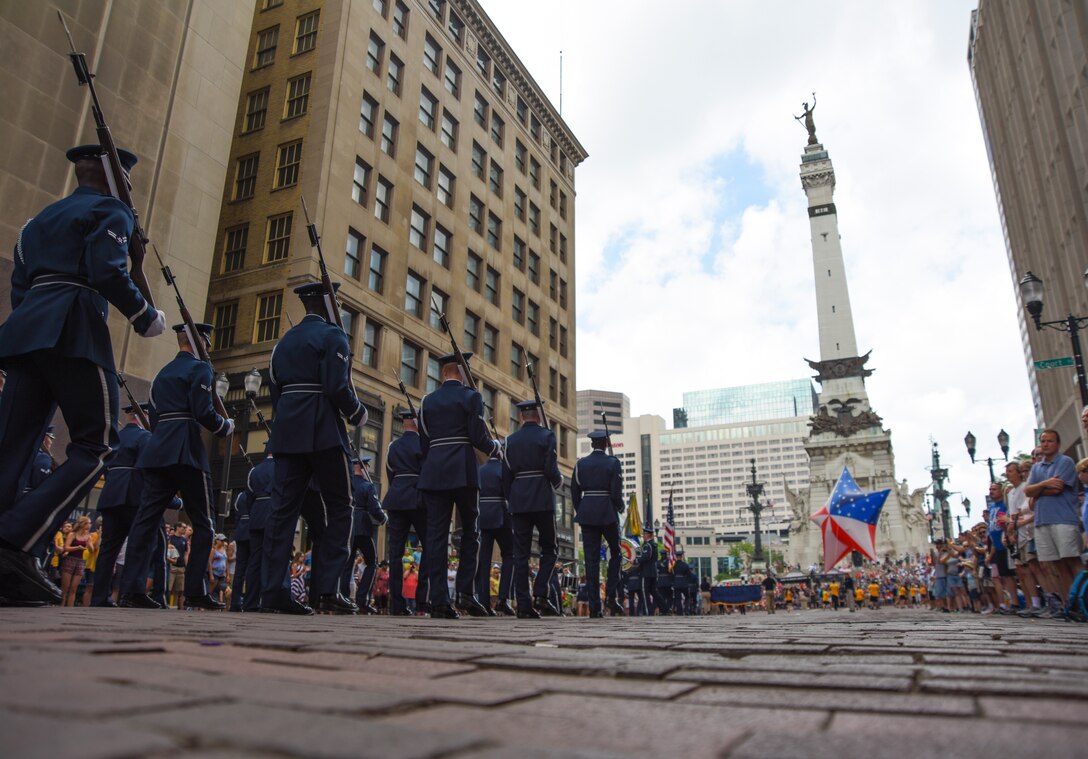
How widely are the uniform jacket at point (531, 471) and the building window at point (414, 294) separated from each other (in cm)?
2136

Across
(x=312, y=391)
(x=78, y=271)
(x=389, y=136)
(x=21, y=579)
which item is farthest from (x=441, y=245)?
(x=21, y=579)

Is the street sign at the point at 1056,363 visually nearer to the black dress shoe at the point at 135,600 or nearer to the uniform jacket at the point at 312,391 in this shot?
the uniform jacket at the point at 312,391

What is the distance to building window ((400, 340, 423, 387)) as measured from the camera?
29109 millimetres

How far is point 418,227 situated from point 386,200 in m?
2.19

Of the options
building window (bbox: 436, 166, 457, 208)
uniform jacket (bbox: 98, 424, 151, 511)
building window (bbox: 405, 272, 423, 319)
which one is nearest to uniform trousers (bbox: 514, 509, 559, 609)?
uniform jacket (bbox: 98, 424, 151, 511)

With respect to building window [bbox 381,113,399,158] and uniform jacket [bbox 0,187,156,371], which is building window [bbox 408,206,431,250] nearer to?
building window [bbox 381,113,399,158]

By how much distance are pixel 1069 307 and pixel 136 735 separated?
126 feet

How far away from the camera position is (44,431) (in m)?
5.29

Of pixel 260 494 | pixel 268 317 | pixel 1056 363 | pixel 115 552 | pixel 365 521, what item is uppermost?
pixel 268 317

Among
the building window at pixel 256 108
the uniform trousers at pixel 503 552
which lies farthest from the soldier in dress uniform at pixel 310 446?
the building window at pixel 256 108

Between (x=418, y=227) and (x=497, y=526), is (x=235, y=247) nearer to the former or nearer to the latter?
(x=418, y=227)

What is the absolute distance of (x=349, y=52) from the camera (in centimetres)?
2911

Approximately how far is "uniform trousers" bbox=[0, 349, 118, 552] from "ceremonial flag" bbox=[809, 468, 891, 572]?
59.6 ft

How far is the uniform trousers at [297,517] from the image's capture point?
6.96 m
